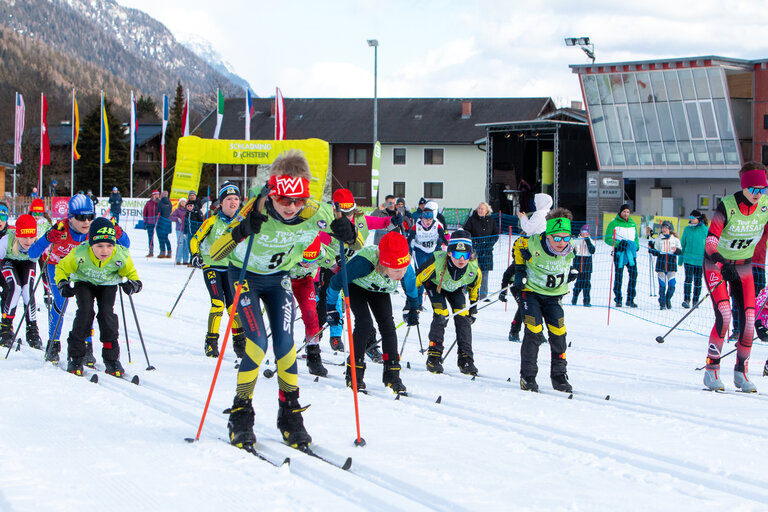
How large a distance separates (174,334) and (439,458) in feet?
19.3

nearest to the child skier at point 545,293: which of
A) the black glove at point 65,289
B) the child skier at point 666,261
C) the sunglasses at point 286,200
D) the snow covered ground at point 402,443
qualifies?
the snow covered ground at point 402,443

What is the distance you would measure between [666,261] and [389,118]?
45.2m

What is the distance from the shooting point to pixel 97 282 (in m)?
6.99

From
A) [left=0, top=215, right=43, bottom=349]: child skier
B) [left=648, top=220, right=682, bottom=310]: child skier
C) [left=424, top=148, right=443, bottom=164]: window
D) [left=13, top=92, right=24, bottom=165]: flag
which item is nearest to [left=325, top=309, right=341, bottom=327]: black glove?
[left=0, top=215, right=43, bottom=349]: child skier

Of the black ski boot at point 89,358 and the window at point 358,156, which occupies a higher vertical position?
the window at point 358,156

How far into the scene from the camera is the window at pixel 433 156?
181 ft

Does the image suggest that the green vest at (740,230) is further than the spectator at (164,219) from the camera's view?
No

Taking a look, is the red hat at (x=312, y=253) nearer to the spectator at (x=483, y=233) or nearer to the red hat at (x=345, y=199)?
the red hat at (x=345, y=199)

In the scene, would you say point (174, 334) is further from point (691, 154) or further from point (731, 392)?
point (691, 154)

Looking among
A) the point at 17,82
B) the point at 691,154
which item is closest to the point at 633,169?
the point at 691,154

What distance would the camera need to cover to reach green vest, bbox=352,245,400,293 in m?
6.54

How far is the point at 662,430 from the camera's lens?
5.49 m

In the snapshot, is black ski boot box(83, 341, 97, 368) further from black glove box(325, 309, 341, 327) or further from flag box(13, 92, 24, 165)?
flag box(13, 92, 24, 165)

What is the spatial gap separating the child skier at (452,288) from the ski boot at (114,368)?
9.32 ft
